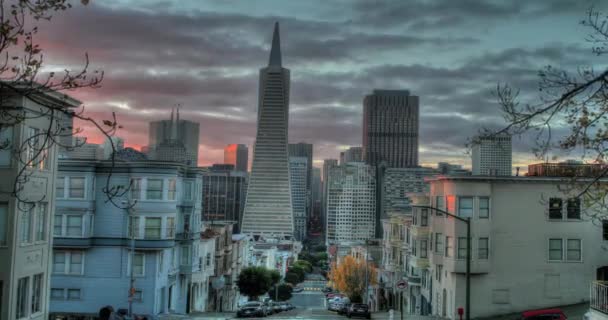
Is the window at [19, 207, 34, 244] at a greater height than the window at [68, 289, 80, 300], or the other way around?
→ the window at [19, 207, 34, 244]

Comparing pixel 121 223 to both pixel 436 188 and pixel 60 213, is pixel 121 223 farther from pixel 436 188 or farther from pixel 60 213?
pixel 436 188

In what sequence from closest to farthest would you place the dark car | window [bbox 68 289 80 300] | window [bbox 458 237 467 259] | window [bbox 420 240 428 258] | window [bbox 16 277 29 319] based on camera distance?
window [bbox 16 277 29 319] < window [bbox 458 237 467 259] < window [bbox 68 289 80 300] < the dark car < window [bbox 420 240 428 258]

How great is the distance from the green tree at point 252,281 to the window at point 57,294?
40.6m

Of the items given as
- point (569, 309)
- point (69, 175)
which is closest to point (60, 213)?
point (69, 175)

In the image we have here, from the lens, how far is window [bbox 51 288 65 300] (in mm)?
46406

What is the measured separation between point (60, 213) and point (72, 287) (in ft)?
16.6

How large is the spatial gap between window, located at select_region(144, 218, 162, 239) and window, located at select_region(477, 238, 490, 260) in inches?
825

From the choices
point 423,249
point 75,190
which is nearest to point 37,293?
point 75,190

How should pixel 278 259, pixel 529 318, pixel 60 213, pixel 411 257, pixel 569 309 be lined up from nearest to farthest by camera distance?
pixel 529 318 < pixel 569 309 < pixel 60 213 < pixel 411 257 < pixel 278 259

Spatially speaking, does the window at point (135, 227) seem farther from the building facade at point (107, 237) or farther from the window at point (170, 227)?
the window at point (170, 227)

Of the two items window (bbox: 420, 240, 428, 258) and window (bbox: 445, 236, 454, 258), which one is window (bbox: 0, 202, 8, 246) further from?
window (bbox: 420, 240, 428, 258)

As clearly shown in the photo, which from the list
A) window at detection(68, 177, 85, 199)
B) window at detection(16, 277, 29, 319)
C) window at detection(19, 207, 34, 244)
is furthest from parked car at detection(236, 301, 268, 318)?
window at detection(19, 207, 34, 244)

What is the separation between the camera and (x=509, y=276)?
42719 millimetres

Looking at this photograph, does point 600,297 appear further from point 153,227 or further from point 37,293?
point 153,227
